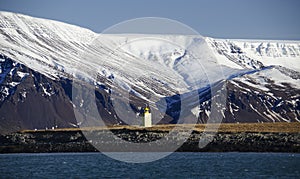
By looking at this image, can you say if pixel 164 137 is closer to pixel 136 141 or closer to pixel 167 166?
pixel 136 141

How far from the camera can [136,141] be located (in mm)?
93438

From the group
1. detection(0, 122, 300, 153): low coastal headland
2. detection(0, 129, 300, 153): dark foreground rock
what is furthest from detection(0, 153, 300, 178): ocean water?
detection(0, 122, 300, 153): low coastal headland

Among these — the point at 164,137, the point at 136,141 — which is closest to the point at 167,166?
the point at 164,137

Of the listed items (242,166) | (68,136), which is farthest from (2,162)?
(242,166)

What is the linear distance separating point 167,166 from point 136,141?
22.1 meters

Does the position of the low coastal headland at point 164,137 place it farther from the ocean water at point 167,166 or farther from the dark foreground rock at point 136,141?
the ocean water at point 167,166

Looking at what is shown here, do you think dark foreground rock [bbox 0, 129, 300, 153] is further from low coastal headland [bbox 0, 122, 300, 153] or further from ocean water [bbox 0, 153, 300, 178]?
ocean water [bbox 0, 153, 300, 178]

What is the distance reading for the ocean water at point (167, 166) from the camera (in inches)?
2475

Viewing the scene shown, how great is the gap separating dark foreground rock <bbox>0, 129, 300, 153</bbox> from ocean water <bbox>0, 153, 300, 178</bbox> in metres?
3.48

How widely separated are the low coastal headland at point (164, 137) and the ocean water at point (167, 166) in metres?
3.62

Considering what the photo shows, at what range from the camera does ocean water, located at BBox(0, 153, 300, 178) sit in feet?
206

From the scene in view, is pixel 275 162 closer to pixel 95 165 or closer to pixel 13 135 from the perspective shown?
pixel 95 165

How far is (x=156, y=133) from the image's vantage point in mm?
93750

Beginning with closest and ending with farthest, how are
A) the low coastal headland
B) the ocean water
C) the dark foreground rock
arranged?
the ocean water → the dark foreground rock → the low coastal headland
